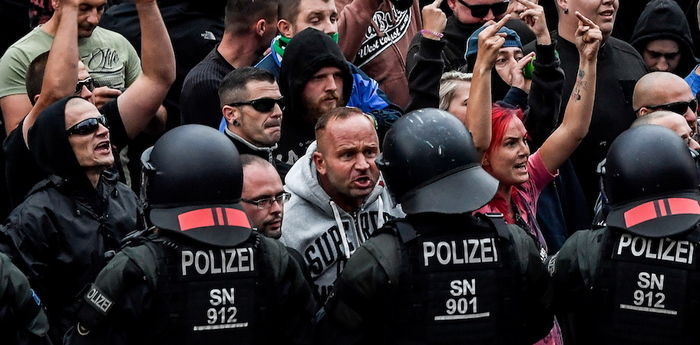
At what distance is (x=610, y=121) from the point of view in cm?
754

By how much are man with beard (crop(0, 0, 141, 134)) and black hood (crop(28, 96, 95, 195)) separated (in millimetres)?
982

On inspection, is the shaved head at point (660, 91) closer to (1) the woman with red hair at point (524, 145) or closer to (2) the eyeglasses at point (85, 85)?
(1) the woman with red hair at point (524, 145)

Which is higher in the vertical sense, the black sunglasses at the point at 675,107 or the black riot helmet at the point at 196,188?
the black sunglasses at the point at 675,107

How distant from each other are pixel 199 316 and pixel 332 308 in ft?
1.78

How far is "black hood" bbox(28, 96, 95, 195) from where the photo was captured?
602 centimetres

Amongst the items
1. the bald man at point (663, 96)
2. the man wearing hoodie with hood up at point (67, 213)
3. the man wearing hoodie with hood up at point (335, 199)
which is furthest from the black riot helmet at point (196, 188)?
the bald man at point (663, 96)

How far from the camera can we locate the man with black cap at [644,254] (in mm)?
4770

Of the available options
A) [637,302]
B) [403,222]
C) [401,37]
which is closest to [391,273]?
[403,222]

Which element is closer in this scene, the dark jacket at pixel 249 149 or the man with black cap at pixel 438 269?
the man with black cap at pixel 438 269

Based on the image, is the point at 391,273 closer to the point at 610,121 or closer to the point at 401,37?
the point at 610,121

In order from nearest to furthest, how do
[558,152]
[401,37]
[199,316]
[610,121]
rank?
[199,316] < [558,152] < [610,121] < [401,37]

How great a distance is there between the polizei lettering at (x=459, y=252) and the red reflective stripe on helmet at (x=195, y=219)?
2.69 ft

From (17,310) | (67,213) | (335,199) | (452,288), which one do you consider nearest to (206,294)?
(17,310)

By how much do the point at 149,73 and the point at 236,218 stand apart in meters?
2.14
